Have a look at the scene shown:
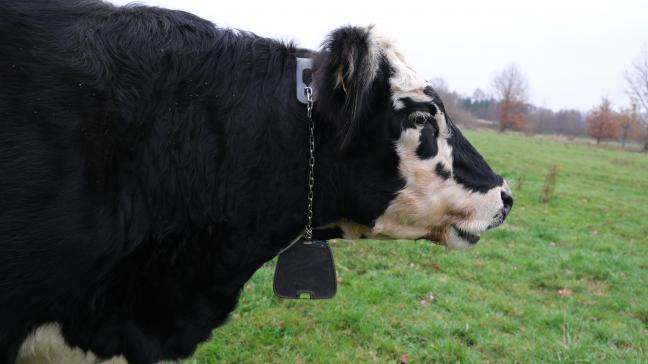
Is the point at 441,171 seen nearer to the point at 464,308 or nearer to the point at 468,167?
the point at 468,167

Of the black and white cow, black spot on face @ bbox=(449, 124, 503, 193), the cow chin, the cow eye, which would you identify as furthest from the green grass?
the cow eye

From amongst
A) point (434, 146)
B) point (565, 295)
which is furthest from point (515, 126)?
point (434, 146)

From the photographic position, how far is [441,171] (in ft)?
7.64

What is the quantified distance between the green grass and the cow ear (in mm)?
2575

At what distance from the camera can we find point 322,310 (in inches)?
192

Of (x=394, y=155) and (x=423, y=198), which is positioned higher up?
(x=394, y=155)

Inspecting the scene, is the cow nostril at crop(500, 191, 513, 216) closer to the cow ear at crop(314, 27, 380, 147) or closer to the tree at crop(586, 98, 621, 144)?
the cow ear at crop(314, 27, 380, 147)

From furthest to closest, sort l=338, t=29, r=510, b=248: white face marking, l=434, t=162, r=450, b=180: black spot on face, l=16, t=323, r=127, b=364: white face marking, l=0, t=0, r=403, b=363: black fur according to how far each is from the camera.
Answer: l=434, t=162, r=450, b=180: black spot on face < l=338, t=29, r=510, b=248: white face marking < l=16, t=323, r=127, b=364: white face marking < l=0, t=0, r=403, b=363: black fur

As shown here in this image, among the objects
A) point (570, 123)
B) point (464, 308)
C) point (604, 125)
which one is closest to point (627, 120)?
point (604, 125)

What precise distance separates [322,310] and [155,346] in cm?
283

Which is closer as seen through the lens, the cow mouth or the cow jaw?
the cow jaw

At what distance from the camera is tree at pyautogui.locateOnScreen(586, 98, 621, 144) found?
2372 inches

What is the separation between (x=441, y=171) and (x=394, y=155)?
270mm

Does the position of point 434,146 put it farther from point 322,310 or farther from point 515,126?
point 515,126
